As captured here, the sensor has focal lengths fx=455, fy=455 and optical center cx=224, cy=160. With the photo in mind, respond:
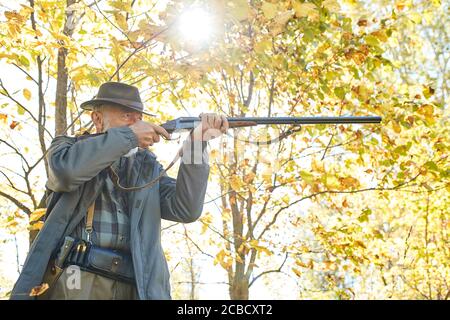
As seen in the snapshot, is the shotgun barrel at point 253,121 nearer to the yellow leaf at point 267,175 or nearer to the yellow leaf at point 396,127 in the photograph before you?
the yellow leaf at point 396,127

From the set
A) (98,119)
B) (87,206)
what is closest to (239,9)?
(98,119)

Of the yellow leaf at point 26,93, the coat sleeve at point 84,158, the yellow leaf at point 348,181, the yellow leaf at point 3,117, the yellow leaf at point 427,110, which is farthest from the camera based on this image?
the yellow leaf at point 348,181

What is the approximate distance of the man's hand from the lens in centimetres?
316

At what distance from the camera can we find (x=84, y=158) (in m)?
2.61

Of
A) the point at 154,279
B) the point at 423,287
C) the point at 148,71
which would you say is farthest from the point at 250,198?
the point at 423,287

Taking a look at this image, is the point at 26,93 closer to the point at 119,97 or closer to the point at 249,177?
the point at 119,97

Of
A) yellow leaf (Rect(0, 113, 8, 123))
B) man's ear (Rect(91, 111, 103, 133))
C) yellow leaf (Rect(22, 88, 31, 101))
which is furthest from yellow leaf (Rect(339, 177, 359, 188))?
yellow leaf (Rect(0, 113, 8, 123))

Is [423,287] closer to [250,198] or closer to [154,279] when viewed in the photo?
[250,198]

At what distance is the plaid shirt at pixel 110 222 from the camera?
106 inches

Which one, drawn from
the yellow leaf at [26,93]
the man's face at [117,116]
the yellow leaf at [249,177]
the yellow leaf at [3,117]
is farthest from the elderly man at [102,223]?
the yellow leaf at [249,177]

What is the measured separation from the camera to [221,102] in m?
6.48

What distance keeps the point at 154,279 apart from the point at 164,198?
67 centimetres

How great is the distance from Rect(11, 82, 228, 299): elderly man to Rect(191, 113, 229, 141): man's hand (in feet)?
0.67

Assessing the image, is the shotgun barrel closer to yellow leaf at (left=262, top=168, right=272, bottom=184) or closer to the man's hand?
the man's hand
